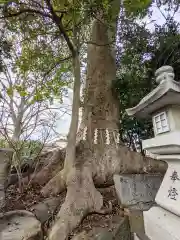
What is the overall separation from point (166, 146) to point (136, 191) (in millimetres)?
1656

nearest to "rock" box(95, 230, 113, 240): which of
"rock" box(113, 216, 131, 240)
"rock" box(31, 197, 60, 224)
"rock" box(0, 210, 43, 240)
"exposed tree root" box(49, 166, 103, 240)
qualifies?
"rock" box(113, 216, 131, 240)

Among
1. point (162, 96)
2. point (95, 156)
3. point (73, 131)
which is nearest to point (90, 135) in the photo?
point (95, 156)

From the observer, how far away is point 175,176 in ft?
6.32

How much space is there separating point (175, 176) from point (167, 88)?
3.07 feet

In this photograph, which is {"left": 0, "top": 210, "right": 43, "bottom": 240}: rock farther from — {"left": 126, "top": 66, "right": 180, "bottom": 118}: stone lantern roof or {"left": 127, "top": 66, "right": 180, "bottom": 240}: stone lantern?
{"left": 126, "top": 66, "right": 180, "bottom": 118}: stone lantern roof

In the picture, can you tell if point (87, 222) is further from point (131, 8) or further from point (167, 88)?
point (131, 8)

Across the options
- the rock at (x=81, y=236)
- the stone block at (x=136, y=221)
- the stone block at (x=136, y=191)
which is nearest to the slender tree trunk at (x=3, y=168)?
the rock at (x=81, y=236)

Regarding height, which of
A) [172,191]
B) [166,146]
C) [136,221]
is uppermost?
[166,146]

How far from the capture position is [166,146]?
1888 millimetres

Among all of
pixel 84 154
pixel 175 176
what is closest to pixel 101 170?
pixel 84 154

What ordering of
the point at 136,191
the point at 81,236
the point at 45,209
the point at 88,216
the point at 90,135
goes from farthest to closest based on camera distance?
the point at 90,135 → the point at 136,191 → the point at 45,209 → the point at 88,216 → the point at 81,236

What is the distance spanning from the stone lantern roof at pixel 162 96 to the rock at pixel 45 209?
2043 millimetres

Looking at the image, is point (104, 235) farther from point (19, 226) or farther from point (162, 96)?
point (162, 96)

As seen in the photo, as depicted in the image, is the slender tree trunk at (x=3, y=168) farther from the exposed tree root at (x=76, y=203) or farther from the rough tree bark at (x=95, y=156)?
the exposed tree root at (x=76, y=203)
